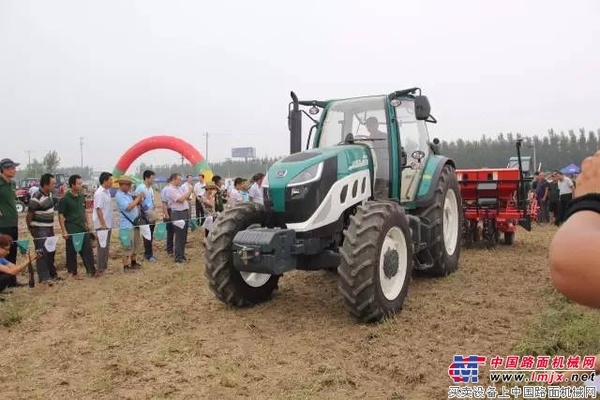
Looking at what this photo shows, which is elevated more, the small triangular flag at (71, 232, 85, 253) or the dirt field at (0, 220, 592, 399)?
the small triangular flag at (71, 232, 85, 253)

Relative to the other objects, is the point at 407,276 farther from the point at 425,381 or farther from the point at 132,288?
the point at 132,288

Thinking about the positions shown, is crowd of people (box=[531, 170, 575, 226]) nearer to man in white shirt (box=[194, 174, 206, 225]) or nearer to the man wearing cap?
Result: man in white shirt (box=[194, 174, 206, 225])

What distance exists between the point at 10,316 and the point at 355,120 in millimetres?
4341

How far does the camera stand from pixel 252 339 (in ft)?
14.2

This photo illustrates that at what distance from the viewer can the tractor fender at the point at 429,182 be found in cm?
596

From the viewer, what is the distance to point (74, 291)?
6.50m

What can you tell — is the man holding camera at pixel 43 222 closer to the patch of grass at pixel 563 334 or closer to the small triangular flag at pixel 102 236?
the small triangular flag at pixel 102 236

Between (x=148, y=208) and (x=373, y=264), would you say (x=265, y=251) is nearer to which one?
(x=373, y=264)

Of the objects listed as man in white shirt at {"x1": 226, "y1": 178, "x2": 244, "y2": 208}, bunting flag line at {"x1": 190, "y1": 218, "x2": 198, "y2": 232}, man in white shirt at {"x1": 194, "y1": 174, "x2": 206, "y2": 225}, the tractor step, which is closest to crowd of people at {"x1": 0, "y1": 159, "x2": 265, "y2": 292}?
man in white shirt at {"x1": 226, "y1": 178, "x2": 244, "y2": 208}

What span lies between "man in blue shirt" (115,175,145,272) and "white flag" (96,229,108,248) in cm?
29

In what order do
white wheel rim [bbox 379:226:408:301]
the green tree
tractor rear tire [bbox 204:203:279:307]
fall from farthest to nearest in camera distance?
1. the green tree
2. tractor rear tire [bbox 204:203:279:307]
3. white wheel rim [bbox 379:226:408:301]

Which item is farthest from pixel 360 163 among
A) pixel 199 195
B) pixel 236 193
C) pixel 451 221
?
pixel 199 195

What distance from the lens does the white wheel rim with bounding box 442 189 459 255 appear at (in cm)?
683

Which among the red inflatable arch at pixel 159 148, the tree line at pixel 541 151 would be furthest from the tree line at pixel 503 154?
the red inflatable arch at pixel 159 148
